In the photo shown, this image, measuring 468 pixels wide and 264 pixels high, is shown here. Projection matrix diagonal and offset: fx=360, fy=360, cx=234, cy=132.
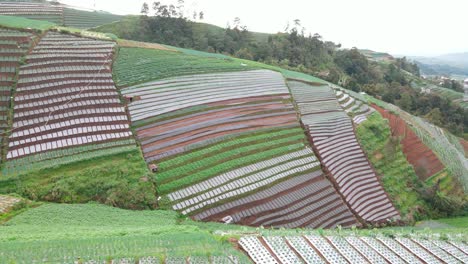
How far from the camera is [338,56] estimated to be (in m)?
67.1

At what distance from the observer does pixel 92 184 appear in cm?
1816

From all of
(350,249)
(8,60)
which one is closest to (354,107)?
(350,249)

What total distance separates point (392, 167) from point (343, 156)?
4733 mm

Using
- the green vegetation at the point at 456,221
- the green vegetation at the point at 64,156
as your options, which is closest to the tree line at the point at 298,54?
the green vegetation at the point at 456,221

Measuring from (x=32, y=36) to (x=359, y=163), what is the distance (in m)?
26.0

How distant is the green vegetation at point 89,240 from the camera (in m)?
10.7

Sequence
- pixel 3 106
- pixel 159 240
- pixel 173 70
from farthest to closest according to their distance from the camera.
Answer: pixel 173 70
pixel 3 106
pixel 159 240

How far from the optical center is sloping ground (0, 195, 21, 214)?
15.2 metres

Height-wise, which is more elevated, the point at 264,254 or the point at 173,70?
the point at 173,70

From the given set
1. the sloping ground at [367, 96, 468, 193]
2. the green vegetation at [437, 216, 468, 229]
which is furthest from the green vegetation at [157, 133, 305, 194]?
the sloping ground at [367, 96, 468, 193]

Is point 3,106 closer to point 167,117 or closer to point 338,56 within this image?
point 167,117

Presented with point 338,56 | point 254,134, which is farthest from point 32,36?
point 338,56

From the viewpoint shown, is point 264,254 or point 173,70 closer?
point 264,254

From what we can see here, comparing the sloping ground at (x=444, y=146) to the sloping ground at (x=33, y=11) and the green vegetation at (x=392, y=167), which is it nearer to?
the green vegetation at (x=392, y=167)
